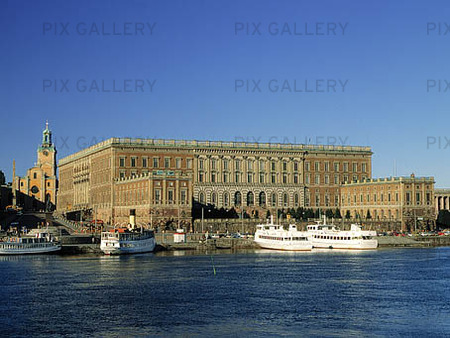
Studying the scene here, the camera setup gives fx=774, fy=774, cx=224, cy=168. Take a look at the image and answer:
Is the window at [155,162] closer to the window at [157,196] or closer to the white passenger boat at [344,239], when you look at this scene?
the window at [157,196]

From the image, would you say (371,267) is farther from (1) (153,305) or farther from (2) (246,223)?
(2) (246,223)

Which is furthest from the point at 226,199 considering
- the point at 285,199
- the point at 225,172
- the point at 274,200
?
the point at 285,199

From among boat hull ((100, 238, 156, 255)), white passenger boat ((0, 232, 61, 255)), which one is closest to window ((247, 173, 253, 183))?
boat hull ((100, 238, 156, 255))

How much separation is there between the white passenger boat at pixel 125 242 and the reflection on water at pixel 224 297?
1118 cm

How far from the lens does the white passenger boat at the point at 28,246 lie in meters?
125

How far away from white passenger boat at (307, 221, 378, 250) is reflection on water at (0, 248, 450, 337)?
27.7 meters

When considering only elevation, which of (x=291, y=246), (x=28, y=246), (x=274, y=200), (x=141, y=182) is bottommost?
(x=291, y=246)

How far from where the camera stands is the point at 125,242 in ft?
418

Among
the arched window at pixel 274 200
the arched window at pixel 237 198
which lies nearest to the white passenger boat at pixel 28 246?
the arched window at pixel 237 198

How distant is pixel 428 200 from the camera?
180 meters

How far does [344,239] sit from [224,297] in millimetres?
73879

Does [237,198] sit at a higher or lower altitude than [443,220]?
higher

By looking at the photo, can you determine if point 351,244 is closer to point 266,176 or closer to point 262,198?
point 262,198

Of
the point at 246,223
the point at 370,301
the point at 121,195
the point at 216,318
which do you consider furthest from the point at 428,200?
the point at 216,318
